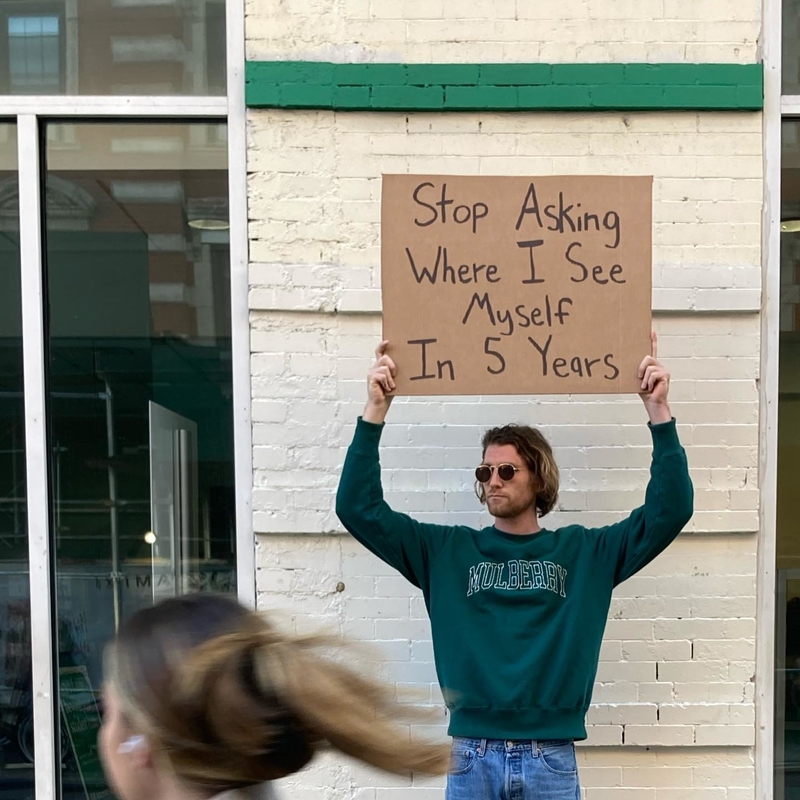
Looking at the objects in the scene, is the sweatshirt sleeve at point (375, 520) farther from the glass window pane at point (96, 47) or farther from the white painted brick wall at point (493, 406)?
the glass window pane at point (96, 47)

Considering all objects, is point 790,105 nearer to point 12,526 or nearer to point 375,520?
point 375,520

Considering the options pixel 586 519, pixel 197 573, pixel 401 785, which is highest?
pixel 586 519

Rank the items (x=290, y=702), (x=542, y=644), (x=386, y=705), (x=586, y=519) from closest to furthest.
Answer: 1. (x=290, y=702)
2. (x=386, y=705)
3. (x=542, y=644)
4. (x=586, y=519)

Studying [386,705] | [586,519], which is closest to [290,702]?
[386,705]

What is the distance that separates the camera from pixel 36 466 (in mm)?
3617

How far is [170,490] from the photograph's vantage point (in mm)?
3674

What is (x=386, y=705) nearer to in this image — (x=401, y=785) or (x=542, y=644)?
(x=542, y=644)

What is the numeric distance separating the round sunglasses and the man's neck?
0.13m

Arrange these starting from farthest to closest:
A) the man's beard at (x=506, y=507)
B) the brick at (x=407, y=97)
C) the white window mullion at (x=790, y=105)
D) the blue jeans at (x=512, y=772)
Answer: the white window mullion at (x=790, y=105)
the brick at (x=407, y=97)
the man's beard at (x=506, y=507)
the blue jeans at (x=512, y=772)

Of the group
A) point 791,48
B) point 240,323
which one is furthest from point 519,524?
point 791,48

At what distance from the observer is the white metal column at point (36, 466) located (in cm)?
361

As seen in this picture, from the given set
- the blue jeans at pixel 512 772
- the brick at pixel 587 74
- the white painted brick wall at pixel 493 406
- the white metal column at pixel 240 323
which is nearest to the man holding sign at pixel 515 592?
the blue jeans at pixel 512 772

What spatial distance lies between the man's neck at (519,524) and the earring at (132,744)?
1.71m

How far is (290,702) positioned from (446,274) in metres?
1.81
